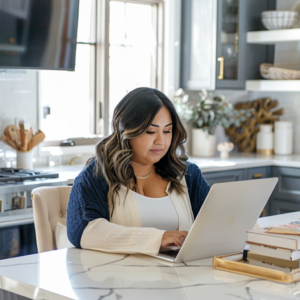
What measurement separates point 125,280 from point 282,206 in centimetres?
292

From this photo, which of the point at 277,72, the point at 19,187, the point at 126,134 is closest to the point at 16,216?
the point at 19,187

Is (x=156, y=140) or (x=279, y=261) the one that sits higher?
(x=156, y=140)

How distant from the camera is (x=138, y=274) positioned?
137 cm

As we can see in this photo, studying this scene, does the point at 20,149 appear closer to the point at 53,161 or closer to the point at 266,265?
the point at 53,161

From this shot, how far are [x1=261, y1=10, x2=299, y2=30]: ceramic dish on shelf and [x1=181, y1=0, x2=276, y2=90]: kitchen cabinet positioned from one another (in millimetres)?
133

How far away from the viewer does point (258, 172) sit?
4.05m

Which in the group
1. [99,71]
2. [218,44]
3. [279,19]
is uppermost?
[279,19]

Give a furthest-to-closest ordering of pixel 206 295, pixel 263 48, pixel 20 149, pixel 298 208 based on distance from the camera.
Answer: pixel 263 48 < pixel 298 208 < pixel 20 149 < pixel 206 295

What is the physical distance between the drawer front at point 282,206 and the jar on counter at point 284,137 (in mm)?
622

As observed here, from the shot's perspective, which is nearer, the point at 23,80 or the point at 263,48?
the point at 23,80

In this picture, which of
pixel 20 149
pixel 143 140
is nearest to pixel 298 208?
pixel 20 149

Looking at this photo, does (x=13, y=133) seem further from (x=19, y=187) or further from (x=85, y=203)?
(x=85, y=203)

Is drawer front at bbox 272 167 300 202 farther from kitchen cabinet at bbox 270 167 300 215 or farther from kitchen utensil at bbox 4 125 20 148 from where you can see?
kitchen utensil at bbox 4 125 20 148

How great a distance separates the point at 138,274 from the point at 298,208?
281cm
